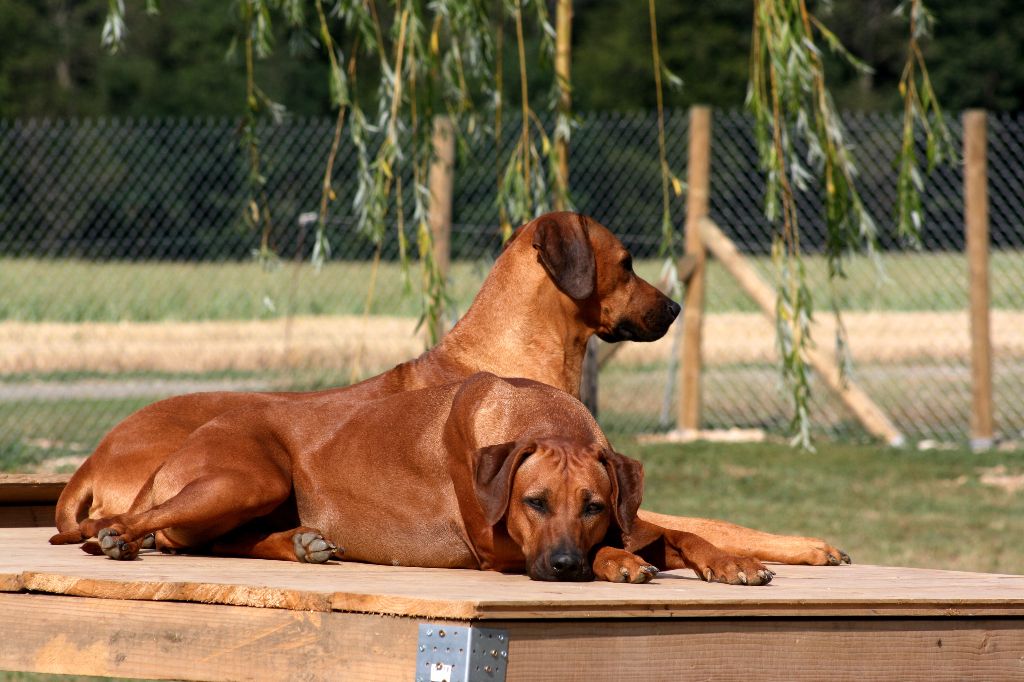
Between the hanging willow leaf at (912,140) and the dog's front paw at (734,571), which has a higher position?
the hanging willow leaf at (912,140)

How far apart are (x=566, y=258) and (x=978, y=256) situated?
6984 mm

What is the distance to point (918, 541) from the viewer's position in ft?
26.0

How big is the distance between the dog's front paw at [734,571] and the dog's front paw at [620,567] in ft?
0.60

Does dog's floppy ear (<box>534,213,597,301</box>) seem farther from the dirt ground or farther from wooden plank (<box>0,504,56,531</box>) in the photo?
the dirt ground

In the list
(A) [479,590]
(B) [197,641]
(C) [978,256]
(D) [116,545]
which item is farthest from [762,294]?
(B) [197,641]

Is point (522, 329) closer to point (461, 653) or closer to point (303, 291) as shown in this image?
point (461, 653)

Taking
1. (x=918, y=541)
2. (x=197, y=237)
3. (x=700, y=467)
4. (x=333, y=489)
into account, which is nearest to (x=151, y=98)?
(x=197, y=237)

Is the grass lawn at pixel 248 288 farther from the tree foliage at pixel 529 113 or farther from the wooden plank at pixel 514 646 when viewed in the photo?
the wooden plank at pixel 514 646

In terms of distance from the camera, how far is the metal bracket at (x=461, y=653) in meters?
2.78

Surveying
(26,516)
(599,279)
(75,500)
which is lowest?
(26,516)

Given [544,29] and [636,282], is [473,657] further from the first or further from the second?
[544,29]

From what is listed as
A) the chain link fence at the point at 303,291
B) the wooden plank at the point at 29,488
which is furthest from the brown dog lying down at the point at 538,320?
the chain link fence at the point at 303,291

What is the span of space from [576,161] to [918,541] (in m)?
6.31

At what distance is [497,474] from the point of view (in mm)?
3494
